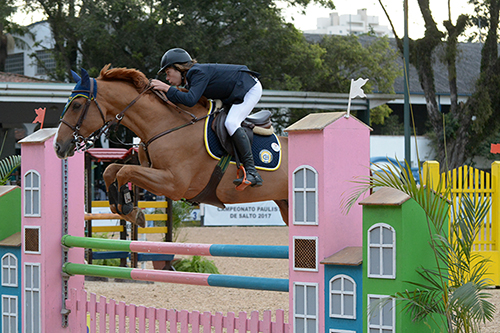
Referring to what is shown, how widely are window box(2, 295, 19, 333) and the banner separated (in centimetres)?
1104

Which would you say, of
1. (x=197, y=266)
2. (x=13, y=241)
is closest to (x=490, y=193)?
(x=197, y=266)

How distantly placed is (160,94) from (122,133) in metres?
16.9

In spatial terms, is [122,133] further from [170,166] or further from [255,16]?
[170,166]

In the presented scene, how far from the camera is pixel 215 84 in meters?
4.01

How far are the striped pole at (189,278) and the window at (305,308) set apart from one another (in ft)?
0.49

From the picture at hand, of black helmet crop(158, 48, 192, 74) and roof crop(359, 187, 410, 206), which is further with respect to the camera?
black helmet crop(158, 48, 192, 74)

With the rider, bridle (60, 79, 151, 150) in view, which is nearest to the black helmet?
the rider

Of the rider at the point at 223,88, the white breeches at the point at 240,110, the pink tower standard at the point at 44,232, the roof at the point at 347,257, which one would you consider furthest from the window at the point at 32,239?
the roof at the point at 347,257

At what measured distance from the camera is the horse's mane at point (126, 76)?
13.4 feet

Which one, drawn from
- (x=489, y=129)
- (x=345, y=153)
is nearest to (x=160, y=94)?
(x=345, y=153)

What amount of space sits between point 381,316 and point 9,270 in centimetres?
300

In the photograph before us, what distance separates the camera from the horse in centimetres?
383

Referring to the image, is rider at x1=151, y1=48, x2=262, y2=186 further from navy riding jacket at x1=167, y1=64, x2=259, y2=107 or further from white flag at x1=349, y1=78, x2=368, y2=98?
white flag at x1=349, y1=78, x2=368, y2=98

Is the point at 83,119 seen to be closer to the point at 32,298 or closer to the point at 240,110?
the point at 240,110
